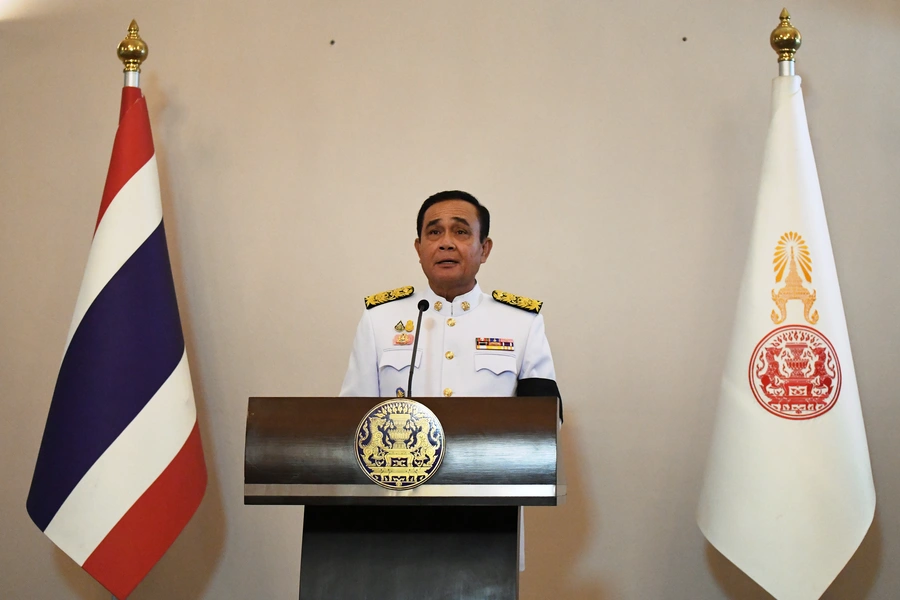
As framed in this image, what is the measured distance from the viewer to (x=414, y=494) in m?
1.91

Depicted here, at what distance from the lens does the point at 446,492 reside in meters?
1.92

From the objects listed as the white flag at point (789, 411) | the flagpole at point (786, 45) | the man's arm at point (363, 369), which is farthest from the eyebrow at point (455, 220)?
the flagpole at point (786, 45)

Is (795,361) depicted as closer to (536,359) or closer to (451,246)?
(536,359)

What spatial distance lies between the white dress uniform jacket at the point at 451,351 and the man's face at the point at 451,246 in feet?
0.20

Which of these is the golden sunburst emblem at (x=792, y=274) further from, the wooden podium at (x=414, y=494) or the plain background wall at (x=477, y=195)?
the wooden podium at (x=414, y=494)

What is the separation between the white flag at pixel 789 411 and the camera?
2.70 m

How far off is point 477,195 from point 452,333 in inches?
39.1

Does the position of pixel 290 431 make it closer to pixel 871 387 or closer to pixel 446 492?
pixel 446 492

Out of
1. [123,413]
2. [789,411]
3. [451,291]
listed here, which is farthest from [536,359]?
[123,413]

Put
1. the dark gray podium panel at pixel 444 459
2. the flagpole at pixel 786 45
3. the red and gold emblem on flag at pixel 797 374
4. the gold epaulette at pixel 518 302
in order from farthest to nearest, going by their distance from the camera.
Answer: the flagpole at pixel 786 45
the red and gold emblem on flag at pixel 797 374
the gold epaulette at pixel 518 302
the dark gray podium panel at pixel 444 459

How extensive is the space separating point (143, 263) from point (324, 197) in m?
0.73

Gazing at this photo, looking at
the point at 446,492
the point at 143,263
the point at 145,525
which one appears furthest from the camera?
the point at 143,263

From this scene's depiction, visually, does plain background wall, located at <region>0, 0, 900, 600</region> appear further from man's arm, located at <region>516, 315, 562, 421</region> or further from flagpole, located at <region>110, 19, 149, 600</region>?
man's arm, located at <region>516, 315, 562, 421</region>

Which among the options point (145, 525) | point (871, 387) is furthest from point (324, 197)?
point (871, 387)
